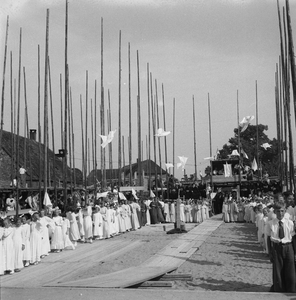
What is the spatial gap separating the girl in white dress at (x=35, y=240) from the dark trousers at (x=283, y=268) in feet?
22.8

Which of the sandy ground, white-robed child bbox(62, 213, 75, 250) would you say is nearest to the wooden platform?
the sandy ground

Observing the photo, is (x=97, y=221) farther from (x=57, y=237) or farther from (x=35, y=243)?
(x=35, y=243)

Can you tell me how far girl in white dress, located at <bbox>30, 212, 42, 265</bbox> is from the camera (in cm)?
1249

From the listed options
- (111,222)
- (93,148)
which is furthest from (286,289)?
(93,148)

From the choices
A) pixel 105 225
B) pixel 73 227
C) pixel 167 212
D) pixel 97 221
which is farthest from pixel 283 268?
pixel 167 212

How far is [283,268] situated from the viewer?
812 centimetres

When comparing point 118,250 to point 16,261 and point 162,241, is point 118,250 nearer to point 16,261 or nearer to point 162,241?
point 162,241

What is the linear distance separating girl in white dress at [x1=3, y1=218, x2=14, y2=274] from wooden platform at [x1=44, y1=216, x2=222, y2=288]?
1.77m

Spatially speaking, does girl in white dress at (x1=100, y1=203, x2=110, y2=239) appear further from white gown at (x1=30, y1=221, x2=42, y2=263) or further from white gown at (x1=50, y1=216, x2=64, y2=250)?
white gown at (x1=30, y1=221, x2=42, y2=263)

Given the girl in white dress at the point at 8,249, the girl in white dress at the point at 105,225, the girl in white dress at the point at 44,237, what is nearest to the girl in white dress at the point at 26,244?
the girl in white dress at the point at 8,249

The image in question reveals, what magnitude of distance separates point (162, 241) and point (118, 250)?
8.75ft

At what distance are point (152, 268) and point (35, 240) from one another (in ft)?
12.9

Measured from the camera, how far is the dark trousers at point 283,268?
26.3 ft

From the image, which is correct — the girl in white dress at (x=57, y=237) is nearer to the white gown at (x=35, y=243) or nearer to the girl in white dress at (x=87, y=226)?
the white gown at (x=35, y=243)
